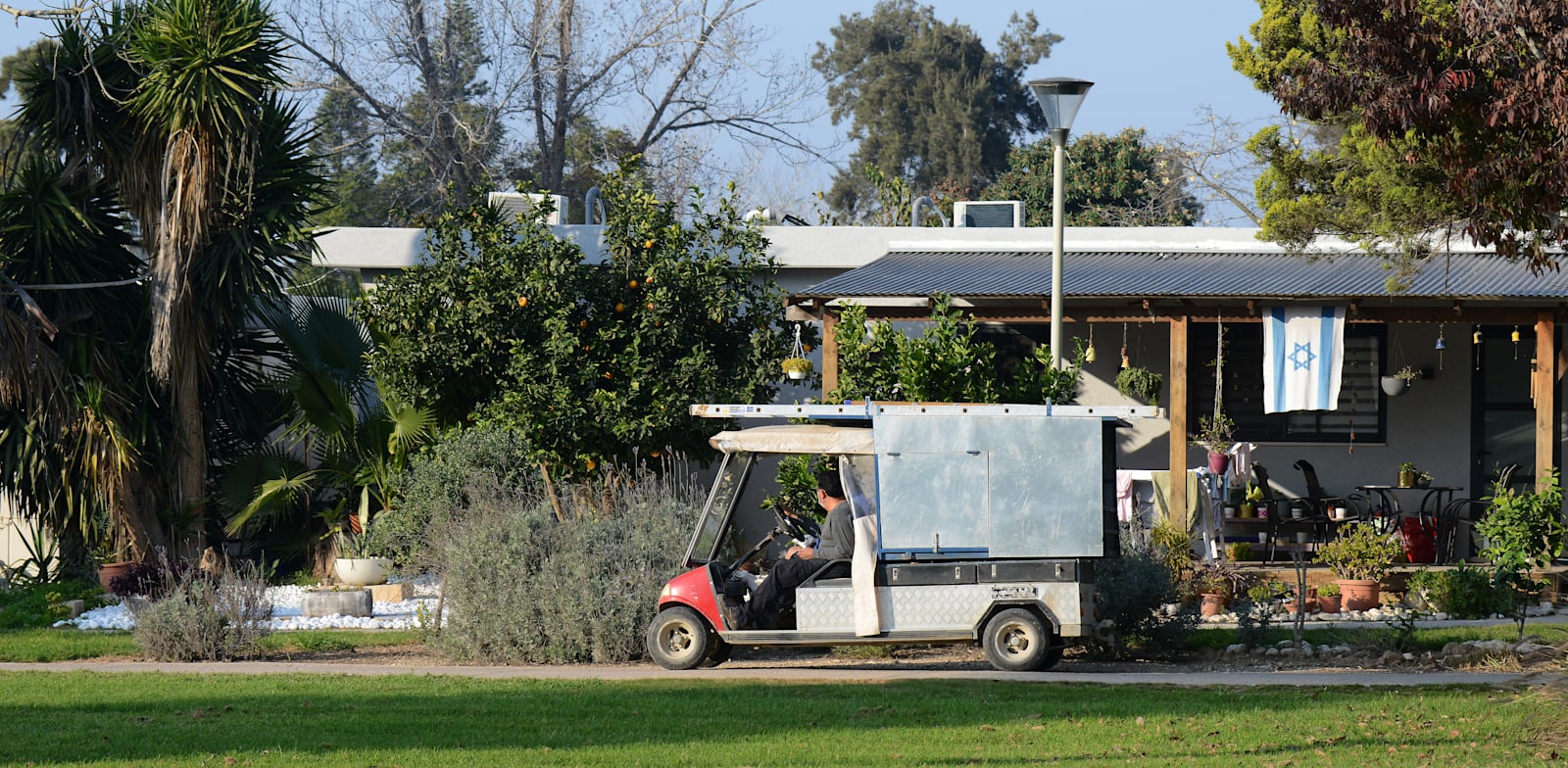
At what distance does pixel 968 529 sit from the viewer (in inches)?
404

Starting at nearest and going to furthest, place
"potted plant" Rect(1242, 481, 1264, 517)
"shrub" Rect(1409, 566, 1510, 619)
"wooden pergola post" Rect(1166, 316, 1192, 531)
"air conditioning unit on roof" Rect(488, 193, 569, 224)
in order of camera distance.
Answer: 1. "shrub" Rect(1409, 566, 1510, 619)
2. "wooden pergola post" Rect(1166, 316, 1192, 531)
3. "potted plant" Rect(1242, 481, 1264, 517)
4. "air conditioning unit on roof" Rect(488, 193, 569, 224)

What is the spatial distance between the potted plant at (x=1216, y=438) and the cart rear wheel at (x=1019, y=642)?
6.20 metres

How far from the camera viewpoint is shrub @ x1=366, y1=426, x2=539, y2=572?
13828 mm

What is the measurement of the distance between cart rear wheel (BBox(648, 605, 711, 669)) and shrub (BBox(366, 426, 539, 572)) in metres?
3.07

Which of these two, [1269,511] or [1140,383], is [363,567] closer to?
[1140,383]

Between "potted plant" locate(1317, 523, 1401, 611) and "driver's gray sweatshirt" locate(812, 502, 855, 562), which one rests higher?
"driver's gray sweatshirt" locate(812, 502, 855, 562)

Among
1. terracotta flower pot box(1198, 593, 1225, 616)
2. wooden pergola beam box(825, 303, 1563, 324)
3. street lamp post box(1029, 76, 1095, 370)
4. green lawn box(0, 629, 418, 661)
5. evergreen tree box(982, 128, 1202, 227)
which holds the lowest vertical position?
green lawn box(0, 629, 418, 661)

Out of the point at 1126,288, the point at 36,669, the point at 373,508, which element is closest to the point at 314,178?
the point at 373,508

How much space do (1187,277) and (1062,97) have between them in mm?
4592

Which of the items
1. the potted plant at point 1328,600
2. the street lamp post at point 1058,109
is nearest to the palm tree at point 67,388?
the street lamp post at point 1058,109

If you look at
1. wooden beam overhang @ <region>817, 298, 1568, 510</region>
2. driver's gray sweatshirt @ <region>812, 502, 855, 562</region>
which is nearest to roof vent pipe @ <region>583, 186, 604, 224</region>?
wooden beam overhang @ <region>817, 298, 1568, 510</region>

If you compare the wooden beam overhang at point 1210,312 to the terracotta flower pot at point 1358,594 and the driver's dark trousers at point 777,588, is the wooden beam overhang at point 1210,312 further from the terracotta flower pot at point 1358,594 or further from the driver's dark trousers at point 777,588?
the driver's dark trousers at point 777,588

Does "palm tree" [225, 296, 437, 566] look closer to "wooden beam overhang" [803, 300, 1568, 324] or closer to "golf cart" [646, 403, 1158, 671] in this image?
"wooden beam overhang" [803, 300, 1568, 324]

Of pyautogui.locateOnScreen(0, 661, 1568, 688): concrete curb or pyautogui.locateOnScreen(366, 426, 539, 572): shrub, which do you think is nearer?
pyautogui.locateOnScreen(0, 661, 1568, 688): concrete curb
